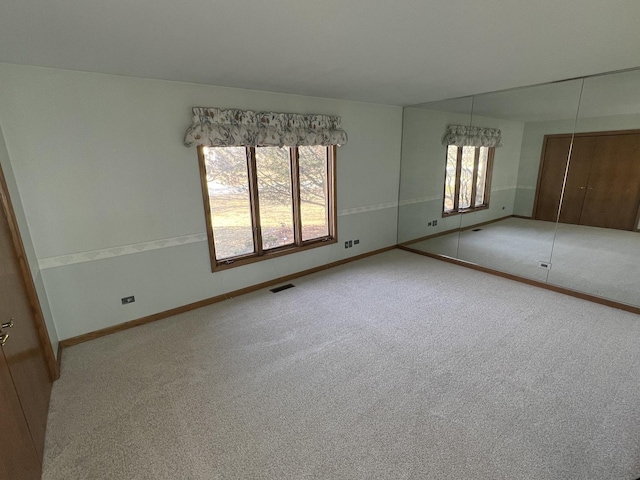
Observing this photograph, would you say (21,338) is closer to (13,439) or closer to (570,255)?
(13,439)

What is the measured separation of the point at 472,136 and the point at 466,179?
0.67 m

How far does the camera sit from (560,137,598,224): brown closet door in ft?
10.7

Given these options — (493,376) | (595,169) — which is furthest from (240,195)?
(595,169)

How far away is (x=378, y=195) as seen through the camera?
4.86 meters

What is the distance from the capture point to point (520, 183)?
3930 millimetres

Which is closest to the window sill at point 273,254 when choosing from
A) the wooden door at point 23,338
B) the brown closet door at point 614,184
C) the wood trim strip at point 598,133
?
the wooden door at point 23,338

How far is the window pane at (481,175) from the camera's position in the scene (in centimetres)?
435

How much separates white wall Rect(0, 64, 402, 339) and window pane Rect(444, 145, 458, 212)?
2504 mm

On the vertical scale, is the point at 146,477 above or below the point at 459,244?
below

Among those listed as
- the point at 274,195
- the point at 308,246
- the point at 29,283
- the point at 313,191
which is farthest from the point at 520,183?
the point at 29,283

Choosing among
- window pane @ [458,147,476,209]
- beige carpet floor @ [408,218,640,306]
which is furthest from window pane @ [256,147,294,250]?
beige carpet floor @ [408,218,640,306]

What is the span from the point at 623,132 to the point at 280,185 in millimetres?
3755

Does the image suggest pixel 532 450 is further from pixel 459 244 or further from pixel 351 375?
pixel 459 244

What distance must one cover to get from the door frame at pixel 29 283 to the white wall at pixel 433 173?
4.71 metres
